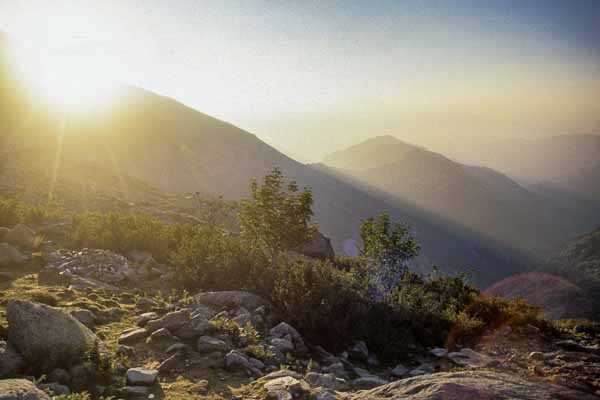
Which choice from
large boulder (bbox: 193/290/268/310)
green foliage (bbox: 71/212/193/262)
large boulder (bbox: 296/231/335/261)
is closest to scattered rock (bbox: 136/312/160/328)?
large boulder (bbox: 193/290/268/310)

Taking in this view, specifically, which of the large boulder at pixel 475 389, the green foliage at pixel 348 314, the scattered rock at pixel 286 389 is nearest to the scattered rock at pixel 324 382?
the scattered rock at pixel 286 389

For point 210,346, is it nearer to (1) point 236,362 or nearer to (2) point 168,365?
(1) point 236,362

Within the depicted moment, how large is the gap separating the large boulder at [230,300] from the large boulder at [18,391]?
5924 mm

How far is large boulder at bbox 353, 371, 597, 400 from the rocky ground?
2cm

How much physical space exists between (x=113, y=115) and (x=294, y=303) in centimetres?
12780

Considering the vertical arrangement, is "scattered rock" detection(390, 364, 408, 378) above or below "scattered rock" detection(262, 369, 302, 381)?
below

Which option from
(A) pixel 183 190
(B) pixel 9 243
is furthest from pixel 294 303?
(A) pixel 183 190

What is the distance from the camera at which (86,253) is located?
11.9 metres

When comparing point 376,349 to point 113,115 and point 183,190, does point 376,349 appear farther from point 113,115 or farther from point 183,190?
point 113,115

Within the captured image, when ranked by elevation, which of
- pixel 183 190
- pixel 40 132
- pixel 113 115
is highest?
pixel 113 115

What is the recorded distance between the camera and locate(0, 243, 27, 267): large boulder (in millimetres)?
10414

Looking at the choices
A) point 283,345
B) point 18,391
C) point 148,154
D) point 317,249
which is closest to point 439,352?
point 283,345

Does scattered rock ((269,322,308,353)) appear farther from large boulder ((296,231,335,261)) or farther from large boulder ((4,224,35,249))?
large boulder ((296,231,335,261))

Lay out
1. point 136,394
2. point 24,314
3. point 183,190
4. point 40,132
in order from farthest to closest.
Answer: point 183,190 < point 40,132 < point 24,314 < point 136,394
